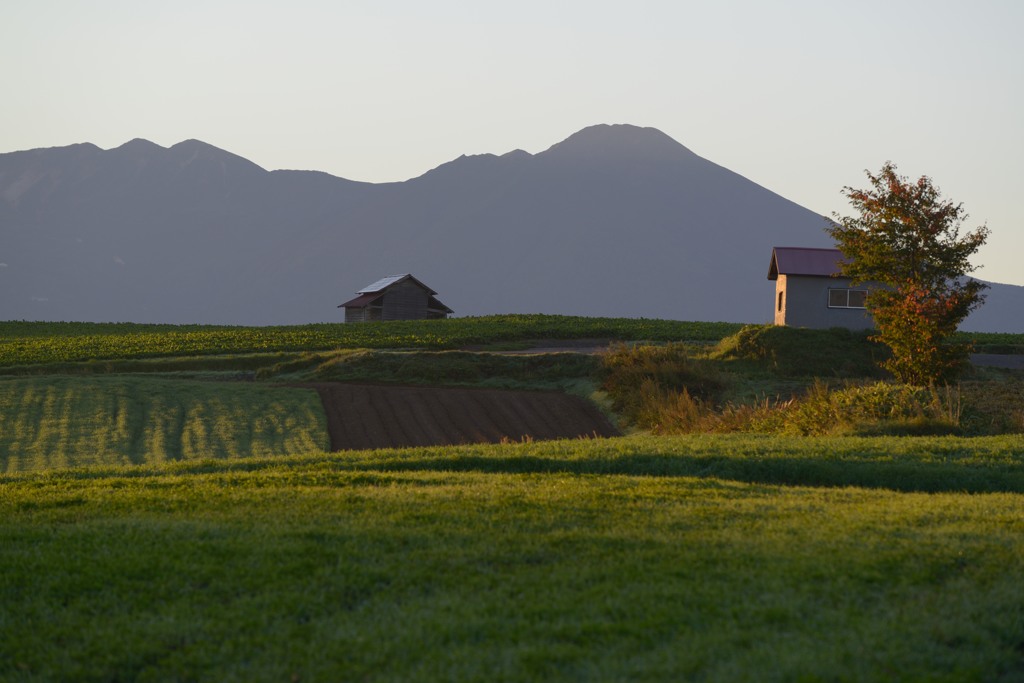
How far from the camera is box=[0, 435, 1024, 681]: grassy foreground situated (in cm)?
692

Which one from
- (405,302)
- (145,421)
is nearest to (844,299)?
(145,421)

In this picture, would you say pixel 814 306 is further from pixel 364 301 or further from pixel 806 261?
pixel 364 301

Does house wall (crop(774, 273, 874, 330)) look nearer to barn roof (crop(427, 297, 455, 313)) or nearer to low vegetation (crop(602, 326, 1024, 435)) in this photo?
low vegetation (crop(602, 326, 1024, 435))

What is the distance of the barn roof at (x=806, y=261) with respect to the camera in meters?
49.3

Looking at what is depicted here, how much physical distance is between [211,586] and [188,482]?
6.28 meters

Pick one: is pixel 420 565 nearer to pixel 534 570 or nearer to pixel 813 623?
pixel 534 570

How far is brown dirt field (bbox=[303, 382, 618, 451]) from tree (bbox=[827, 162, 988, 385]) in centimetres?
829

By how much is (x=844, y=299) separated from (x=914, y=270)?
69.2 ft

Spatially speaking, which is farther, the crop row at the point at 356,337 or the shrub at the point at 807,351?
the crop row at the point at 356,337

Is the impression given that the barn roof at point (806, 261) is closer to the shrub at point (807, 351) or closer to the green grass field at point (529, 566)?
the shrub at point (807, 351)

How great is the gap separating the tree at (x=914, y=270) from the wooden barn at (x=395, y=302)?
171 ft

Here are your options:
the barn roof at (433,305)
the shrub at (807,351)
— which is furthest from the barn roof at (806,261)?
the barn roof at (433,305)

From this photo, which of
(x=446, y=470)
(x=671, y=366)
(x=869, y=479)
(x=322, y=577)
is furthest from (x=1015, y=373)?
(x=322, y=577)

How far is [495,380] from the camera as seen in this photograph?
37125mm
